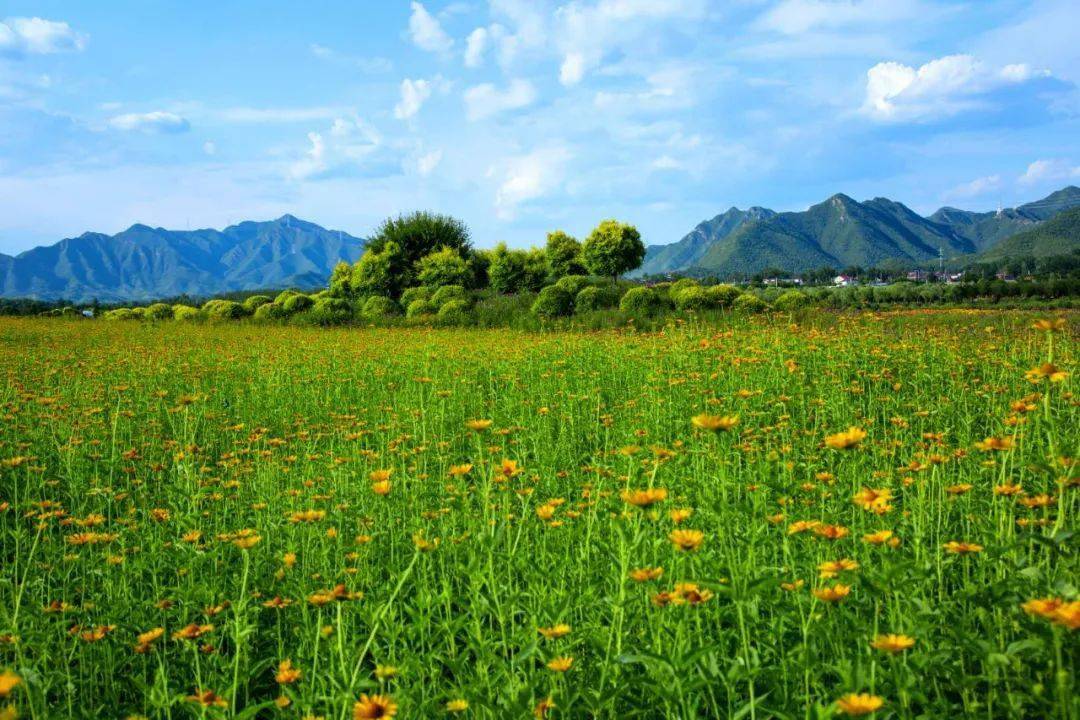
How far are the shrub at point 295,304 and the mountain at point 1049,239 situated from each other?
165405 mm

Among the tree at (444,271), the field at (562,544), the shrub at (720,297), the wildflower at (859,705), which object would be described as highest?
the tree at (444,271)

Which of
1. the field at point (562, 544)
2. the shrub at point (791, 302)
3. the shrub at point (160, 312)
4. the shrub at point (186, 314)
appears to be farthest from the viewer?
the shrub at point (160, 312)

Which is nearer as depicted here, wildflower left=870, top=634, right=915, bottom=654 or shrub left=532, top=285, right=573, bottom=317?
wildflower left=870, top=634, right=915, bottom=654

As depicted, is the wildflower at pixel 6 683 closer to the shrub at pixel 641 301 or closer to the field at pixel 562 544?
the field at pixel 562 544

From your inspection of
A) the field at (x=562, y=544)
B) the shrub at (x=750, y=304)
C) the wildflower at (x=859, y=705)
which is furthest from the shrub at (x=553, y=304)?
the wildflower at (x=859, y=705)

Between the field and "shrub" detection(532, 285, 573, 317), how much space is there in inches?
334

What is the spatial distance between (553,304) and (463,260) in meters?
9.92

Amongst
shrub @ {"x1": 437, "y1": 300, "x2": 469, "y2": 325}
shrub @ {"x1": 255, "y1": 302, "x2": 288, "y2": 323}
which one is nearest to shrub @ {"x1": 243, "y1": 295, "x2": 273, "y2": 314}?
shrub @ {"x1": 255, "y1": 302, "x2": 288, "y2": 323}

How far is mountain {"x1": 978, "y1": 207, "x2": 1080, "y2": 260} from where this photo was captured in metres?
147

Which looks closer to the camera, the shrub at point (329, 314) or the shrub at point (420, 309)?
the shrub at point (329, 314)

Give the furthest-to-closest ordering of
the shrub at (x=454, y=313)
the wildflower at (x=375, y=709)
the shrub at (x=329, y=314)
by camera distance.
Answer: the shrub at (x=329, y=314), the shrub at (x=454, y=313), the wildflower at (x=375, y=709)

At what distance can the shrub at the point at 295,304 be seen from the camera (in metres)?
22.6

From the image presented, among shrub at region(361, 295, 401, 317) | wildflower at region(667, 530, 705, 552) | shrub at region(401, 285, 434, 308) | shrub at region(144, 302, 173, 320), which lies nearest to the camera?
wildflower at region(667, 530, 705, 552)

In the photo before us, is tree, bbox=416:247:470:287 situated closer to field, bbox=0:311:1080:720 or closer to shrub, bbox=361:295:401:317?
shrub, bbox=361:295:401:317
